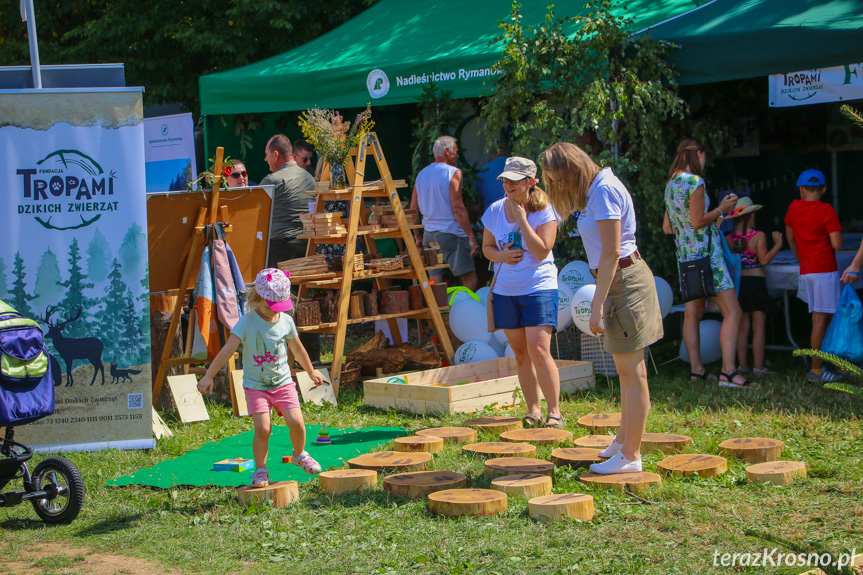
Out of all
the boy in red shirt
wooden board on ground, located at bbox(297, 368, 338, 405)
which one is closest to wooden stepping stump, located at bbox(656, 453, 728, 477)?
the boy in red shirt

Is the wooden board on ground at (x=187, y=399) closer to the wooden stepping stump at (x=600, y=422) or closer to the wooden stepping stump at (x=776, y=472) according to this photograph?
the wooden stepping stump at (x=600, y=422)

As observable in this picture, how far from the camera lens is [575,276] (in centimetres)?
769

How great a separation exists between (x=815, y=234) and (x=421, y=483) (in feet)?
13.4

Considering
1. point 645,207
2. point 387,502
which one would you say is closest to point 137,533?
point 387,502

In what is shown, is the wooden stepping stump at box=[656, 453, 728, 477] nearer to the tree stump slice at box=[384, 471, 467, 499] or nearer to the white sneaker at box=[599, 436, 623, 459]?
the white sneaker at box=[599, 436, 623, 459]

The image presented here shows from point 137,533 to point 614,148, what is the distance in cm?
532

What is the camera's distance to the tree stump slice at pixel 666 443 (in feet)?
16.9

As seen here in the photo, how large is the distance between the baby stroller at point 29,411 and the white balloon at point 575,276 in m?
4.40

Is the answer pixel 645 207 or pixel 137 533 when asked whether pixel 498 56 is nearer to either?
pixel 645 207

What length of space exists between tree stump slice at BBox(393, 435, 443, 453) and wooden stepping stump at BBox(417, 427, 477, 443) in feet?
0.47

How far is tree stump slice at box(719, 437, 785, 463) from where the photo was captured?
4.87 m

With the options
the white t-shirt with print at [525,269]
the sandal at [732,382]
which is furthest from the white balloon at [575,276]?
the white t-shirt with print at [525,269]

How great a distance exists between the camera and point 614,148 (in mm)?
7898

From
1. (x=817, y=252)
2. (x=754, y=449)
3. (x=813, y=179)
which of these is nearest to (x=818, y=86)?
(x=813, y=179)
